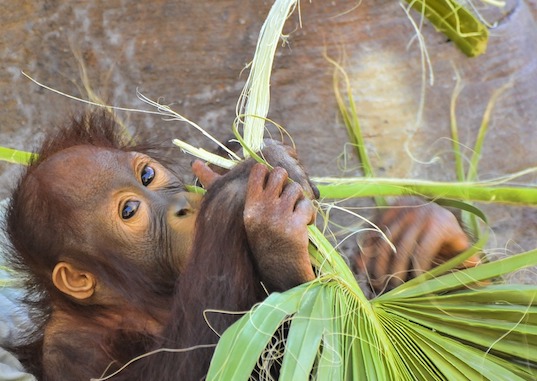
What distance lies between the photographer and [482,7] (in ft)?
9.07

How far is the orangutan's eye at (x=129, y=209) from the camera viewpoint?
1896 millimetres

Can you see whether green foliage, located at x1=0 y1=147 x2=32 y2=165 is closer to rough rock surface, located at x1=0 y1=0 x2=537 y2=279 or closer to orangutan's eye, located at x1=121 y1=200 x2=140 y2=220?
orangutan's eye, located at x1=121 y1=200 x2=140 y2=220

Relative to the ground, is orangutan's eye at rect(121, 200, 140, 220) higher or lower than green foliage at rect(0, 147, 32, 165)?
lower

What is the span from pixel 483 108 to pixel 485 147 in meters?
0.13

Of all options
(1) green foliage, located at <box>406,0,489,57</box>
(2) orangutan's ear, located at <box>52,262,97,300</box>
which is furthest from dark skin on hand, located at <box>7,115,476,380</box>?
(1) green foliage, located at <box>406,0,489,57</box>

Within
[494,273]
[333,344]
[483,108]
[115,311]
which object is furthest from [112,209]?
[483,108]

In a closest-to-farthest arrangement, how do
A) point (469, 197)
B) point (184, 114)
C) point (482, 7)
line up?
point (469, 197) → point (482, 7) → point (184, 114)

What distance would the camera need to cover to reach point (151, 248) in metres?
1.87

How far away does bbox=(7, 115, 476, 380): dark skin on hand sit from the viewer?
159 cm

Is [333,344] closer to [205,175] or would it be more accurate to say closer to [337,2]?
[205,175]

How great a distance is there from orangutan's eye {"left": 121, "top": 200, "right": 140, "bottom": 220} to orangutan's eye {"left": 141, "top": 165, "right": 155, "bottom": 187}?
0.08 meters

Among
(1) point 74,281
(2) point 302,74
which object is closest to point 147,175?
(1) point 74,281

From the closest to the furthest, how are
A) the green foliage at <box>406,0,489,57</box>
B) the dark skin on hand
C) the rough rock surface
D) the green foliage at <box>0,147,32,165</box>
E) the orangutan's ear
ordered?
the dark skin on hand < the orangutan's ear < the green foliage at <box>0,147,32,165</box> < the green foliage at <box>406,0,489,57</box> < the rough rock surface

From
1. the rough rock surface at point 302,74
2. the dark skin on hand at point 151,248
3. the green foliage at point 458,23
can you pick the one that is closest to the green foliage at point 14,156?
the dark skin on hand at point 151,248
